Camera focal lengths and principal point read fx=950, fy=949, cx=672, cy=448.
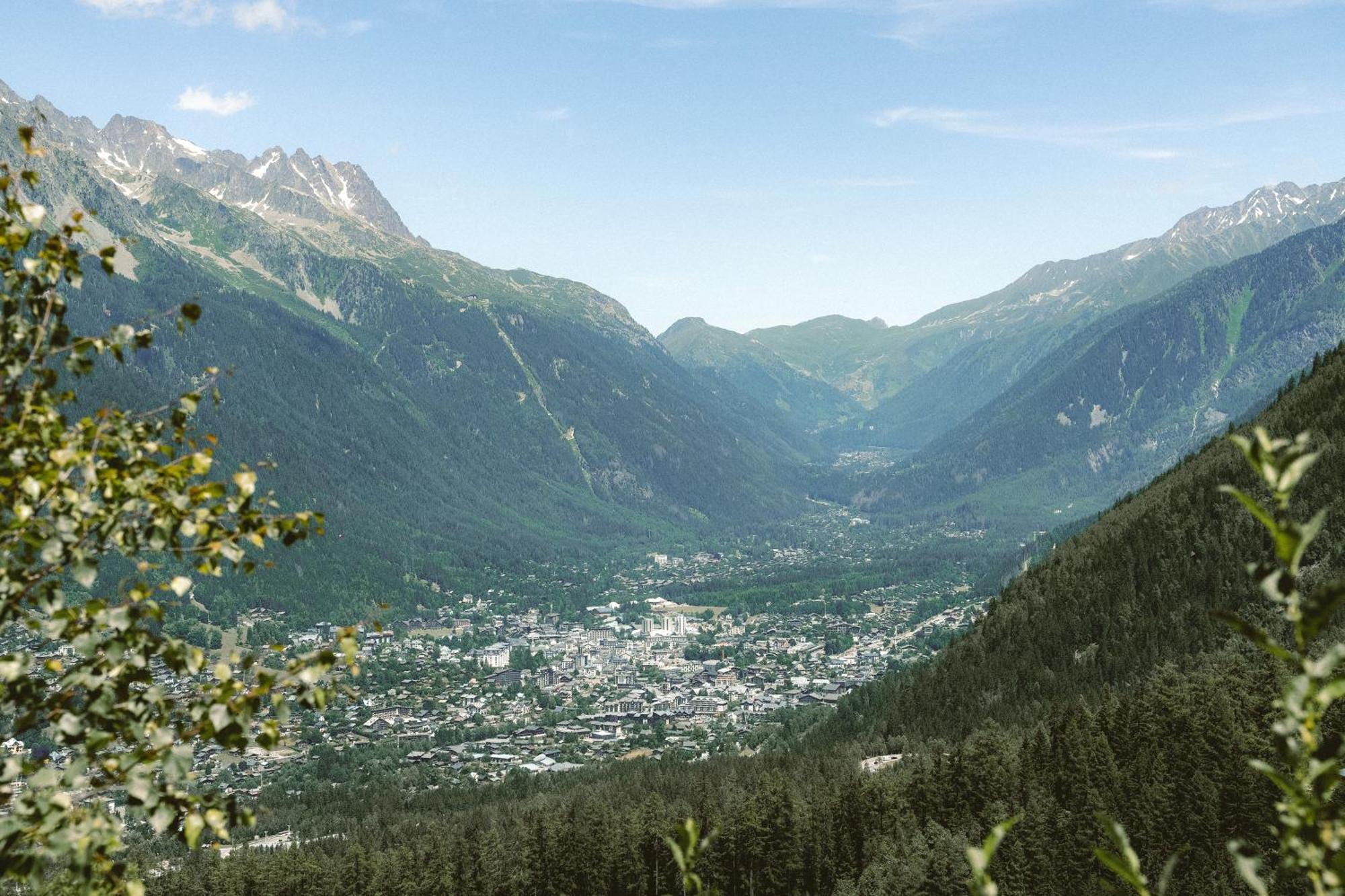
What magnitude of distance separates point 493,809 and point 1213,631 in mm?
90632

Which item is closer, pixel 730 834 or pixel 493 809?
pixel 730 834

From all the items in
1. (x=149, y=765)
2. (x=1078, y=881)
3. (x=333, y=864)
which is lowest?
(x=1078, y=881)

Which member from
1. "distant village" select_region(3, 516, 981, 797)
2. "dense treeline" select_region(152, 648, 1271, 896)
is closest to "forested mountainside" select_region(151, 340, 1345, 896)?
"dense treeline" select_region(152, 648, 1271, 896)

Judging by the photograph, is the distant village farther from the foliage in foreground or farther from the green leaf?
the green leaf

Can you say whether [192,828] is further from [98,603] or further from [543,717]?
[543,717]

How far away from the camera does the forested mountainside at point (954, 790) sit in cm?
6781

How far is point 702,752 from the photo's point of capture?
137m

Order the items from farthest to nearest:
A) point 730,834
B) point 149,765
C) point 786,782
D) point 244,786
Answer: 1. point 244,786
2. point 786,782
3. point 730,834
4. point 149,765

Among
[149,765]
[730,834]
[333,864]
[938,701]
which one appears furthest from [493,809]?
[149,765]

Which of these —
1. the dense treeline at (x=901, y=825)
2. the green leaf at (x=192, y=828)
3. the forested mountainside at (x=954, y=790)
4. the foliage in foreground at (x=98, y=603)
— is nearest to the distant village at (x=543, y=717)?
the forested mountainside at (x=954, y=790)

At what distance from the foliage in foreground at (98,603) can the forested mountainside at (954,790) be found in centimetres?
5497

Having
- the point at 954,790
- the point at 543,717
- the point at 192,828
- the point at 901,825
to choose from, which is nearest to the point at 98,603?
the point at 192,828

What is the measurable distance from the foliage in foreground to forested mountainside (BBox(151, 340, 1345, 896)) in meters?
55.0

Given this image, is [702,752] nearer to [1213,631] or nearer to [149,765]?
[1213,631]
